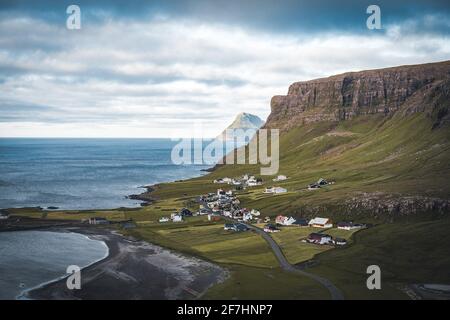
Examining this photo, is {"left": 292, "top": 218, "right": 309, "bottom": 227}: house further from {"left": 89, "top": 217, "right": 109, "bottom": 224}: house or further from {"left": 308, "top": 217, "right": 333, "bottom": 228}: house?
{"left": 89, "top": 217, "right": 109, "bottom": 224}: house

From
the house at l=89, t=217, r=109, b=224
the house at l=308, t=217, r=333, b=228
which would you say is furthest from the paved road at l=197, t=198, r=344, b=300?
the house at l=89, t=217, r=109, b=224

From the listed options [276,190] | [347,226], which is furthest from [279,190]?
[347,226]

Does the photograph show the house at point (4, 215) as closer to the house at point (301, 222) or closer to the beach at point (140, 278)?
the beach at point (140, 278)

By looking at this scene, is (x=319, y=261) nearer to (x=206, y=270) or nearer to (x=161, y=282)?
(x=206, y=270)

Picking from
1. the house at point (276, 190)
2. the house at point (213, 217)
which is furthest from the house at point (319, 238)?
the house at point (276, 190)

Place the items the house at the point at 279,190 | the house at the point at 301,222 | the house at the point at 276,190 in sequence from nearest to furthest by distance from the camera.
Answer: the house at the point at 301,222 < the house at the point at 279,190 < the house at the point at 276,190

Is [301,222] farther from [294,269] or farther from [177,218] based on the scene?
[294,269]
